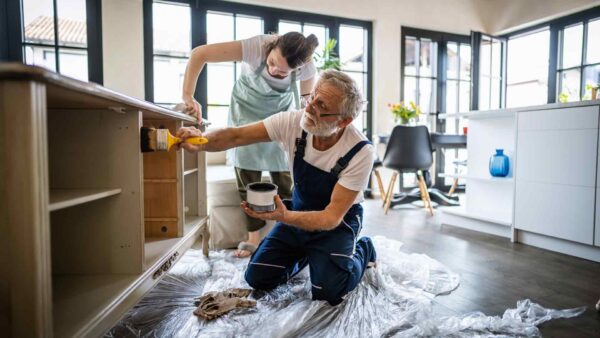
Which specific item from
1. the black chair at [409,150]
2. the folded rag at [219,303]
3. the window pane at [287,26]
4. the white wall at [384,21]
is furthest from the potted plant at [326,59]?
the folded rag at [219,303]

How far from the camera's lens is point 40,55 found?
10.9 ft

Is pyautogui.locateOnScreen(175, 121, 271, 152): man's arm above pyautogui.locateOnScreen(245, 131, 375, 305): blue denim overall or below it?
above

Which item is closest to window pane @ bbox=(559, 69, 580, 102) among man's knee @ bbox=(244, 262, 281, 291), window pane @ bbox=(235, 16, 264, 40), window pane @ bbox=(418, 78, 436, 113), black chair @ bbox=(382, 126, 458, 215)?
window pane @ bbox=(418, 78, 436, 113)

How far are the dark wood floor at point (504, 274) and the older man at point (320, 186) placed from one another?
45 centimetres

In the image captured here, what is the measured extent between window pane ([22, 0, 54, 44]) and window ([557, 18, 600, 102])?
17.6 feet

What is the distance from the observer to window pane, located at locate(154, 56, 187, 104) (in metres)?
3.83

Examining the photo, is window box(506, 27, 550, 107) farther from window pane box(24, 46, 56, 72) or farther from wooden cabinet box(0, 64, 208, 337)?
window pane box(24, 46, 56, 72)

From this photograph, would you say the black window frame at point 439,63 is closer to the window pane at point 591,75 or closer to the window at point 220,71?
the window pane at point 591,75

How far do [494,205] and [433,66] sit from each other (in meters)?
2.90

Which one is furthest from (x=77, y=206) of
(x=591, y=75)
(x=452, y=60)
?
(x=591, y=75)

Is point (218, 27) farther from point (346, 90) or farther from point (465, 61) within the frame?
point (465, 61)

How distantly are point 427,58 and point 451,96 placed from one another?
0.65 meters

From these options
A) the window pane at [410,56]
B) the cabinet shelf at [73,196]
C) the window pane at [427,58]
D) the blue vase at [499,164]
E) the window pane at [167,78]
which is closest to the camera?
the cabinet shelf at [73,196]

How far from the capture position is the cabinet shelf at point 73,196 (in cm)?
78
